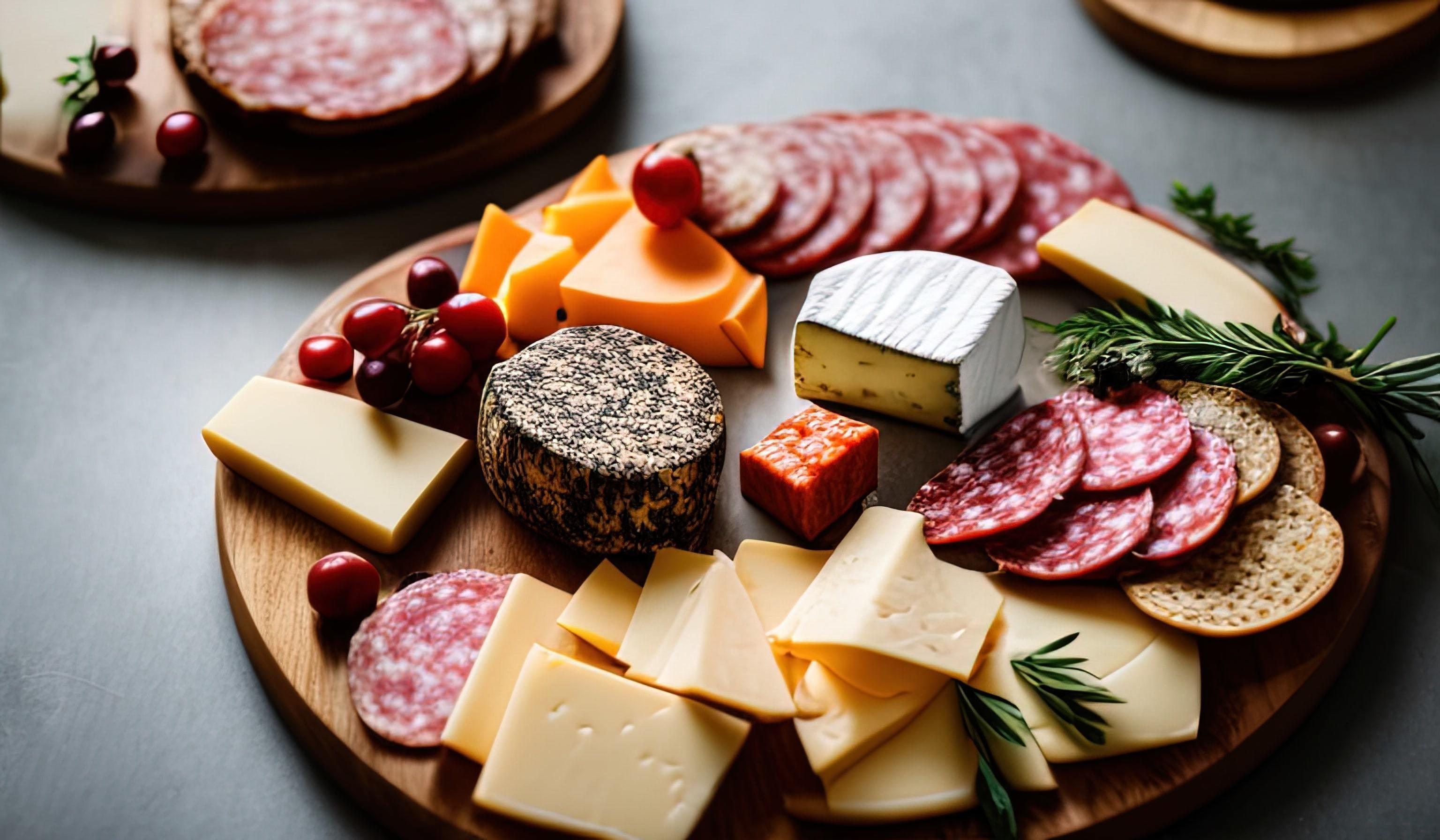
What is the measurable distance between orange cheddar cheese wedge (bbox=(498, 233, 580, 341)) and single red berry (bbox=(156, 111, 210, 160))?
3.62 ft

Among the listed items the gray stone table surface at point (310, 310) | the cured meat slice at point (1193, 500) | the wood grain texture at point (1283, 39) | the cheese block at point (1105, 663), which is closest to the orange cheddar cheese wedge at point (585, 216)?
the gray stone table surface at point (310, 310)

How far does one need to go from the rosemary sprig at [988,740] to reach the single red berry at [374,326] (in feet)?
4.88

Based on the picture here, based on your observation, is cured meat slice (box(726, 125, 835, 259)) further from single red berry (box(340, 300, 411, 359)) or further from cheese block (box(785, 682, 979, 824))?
cheese block (box(785, 682, 979, 824))

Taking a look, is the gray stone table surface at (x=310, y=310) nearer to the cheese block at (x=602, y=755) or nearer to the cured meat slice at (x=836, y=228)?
the cheese block at (x=602, y=755)

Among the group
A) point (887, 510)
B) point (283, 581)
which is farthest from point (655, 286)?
point (283, 581)

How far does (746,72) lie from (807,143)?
97 centimetres

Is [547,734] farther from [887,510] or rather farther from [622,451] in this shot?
[887,510]

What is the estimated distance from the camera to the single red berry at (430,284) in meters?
2.77

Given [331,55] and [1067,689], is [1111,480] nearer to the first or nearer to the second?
[1067,689]

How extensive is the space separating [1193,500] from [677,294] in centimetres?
126

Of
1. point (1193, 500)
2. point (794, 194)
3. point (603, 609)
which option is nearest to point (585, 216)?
point (794, 194)

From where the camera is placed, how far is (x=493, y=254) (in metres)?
2.81

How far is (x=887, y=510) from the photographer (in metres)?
2.29

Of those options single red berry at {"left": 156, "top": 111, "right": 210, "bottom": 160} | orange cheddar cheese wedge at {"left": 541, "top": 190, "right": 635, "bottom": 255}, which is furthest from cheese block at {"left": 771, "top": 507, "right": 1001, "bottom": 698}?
single red berry at {"left": 156, "top": 111, "right": 210, "bottom": 160}
